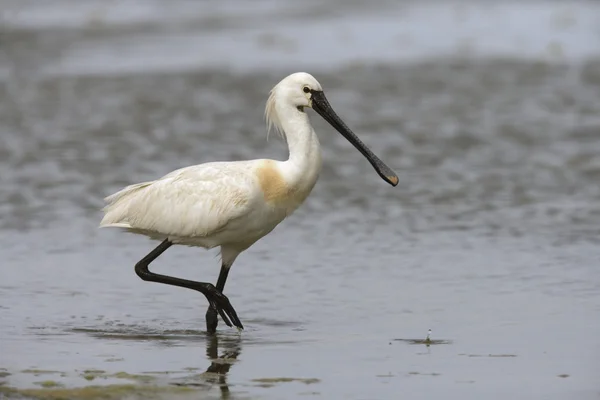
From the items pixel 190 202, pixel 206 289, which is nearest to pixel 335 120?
pixel 190 202

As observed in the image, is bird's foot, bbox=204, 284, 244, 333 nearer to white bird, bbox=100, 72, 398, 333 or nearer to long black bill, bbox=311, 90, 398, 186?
white bird, bbox=100, 72, 398, 333

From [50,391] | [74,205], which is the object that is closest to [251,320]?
[50,391]

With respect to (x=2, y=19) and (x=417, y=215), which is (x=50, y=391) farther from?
(x=2, y=19)

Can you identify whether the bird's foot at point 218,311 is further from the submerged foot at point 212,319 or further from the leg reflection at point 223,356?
the leg reflection at point 223,356

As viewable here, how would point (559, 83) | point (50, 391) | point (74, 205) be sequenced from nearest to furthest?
point (50, 391) < point (74, 205) < point (559, 83)

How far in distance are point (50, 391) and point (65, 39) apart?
1678cm

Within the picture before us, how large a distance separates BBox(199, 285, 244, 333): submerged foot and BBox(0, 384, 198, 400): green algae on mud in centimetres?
154

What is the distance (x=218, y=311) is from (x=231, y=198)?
73cm

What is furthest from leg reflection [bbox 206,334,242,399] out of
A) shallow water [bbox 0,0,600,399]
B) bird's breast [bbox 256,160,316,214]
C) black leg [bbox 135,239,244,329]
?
bird's breast [bbox 256,160,316,214]

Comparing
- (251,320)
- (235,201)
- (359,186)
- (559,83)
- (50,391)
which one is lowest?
(50,391)

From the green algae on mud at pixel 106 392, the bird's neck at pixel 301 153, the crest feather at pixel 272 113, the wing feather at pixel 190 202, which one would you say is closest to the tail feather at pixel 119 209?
the wing feather at pixel 190 202

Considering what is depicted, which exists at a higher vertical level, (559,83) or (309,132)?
(559,83)

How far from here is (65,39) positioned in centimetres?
2280

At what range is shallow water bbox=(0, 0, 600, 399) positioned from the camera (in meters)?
7.38
